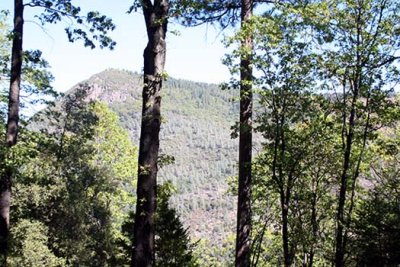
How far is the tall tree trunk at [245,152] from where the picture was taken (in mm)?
8602

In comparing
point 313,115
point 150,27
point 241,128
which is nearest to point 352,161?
point 313,115

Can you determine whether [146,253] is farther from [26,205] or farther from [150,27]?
[26,205]

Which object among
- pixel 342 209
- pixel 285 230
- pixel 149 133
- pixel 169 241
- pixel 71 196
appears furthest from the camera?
pixel 71 196

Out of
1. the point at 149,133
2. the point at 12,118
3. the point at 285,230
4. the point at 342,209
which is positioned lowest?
the point at 285,230

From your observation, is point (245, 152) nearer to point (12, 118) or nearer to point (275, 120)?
point (275, 120)

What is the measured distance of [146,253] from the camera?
4727mm

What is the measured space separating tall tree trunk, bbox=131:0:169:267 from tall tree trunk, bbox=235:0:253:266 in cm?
394

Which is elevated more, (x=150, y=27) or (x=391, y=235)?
(x=150, y=27)

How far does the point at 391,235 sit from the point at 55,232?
53.2 feet

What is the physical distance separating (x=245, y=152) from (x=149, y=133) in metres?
4.32

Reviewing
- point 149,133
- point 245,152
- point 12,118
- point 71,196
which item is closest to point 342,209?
point 245,152

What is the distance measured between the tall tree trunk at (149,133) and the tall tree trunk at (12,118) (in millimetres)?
4891

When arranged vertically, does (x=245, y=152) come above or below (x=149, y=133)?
above

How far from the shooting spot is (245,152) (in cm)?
912
